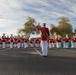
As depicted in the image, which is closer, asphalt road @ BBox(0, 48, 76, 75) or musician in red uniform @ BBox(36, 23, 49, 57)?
asphalt road @ BBox(0, 48, 76, 75)

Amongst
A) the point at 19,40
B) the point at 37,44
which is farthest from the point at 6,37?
the point at 37,44

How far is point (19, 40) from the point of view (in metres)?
48.4

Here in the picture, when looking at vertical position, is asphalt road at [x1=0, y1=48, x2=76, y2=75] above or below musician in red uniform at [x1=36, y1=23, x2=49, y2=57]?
below

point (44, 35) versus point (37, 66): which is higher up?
point (44, 35)

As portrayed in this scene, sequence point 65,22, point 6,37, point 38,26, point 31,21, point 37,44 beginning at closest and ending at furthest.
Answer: point 38,26 → point 6,37 → point 37,44 → point 65,22 → point 31,21

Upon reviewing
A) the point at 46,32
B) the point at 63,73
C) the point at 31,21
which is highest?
the point at 31,21

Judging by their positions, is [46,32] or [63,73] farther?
[46,32]

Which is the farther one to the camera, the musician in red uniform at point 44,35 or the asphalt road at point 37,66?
the musician in red uniform at point 44,35

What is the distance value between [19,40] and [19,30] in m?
63.7

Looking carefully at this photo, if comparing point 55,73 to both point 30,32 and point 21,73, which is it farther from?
point 30,32

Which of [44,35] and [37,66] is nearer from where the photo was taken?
[37,66]

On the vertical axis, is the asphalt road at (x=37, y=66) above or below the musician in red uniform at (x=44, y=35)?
below

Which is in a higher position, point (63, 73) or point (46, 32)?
point (46, 32)

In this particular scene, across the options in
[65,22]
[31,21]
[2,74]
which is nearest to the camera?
[2,74]
